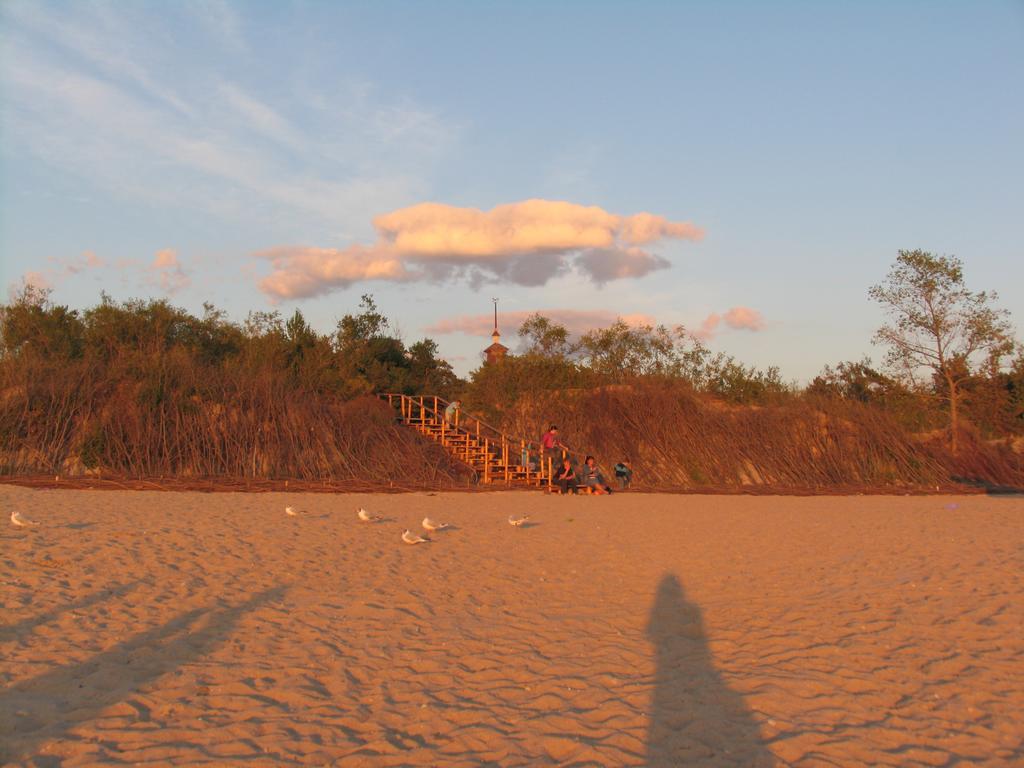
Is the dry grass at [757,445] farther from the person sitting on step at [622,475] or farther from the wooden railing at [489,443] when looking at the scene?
the wooden railing at [489,443]

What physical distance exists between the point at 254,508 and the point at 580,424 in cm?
977

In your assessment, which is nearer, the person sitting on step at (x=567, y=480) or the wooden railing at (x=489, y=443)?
the person sitting on step at (x=567, y=480)

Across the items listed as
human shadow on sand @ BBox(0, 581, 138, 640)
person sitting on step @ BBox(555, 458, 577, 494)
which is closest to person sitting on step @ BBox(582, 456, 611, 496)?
person sitting on step @ BBox(555, 458, 577, 494)

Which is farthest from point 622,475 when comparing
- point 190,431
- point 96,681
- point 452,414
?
point 96,681

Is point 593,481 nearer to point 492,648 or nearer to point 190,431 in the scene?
point 190,431

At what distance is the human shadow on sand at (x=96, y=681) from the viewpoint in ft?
12.7

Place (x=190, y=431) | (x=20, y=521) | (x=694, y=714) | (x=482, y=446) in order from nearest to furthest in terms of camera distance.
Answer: (x=694, y=714) → (x=20, y=521) → (x=190, y=431) → (x=482, y=446)

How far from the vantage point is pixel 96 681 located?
4.54 m

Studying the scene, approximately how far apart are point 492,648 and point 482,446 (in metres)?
14.5

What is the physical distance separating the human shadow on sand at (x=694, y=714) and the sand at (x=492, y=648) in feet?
0.06

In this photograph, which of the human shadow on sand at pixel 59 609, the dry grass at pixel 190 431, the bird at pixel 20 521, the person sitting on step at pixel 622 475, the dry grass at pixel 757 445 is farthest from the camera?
the dry grass at pixel 757 445

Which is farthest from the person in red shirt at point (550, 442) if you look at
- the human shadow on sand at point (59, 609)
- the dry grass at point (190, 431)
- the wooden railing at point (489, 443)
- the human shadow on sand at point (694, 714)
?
the human shadow on sand at point (59, 609)

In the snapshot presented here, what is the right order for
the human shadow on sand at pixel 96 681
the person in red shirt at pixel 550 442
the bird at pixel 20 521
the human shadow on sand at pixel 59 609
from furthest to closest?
the person in red shirt at pixel 550 442 < the bird at pixel 20 521 < the human shadow on sand at pixel 59 609 < the human shadow on sand at pixel 96 681

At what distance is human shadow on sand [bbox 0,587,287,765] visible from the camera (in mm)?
3865
